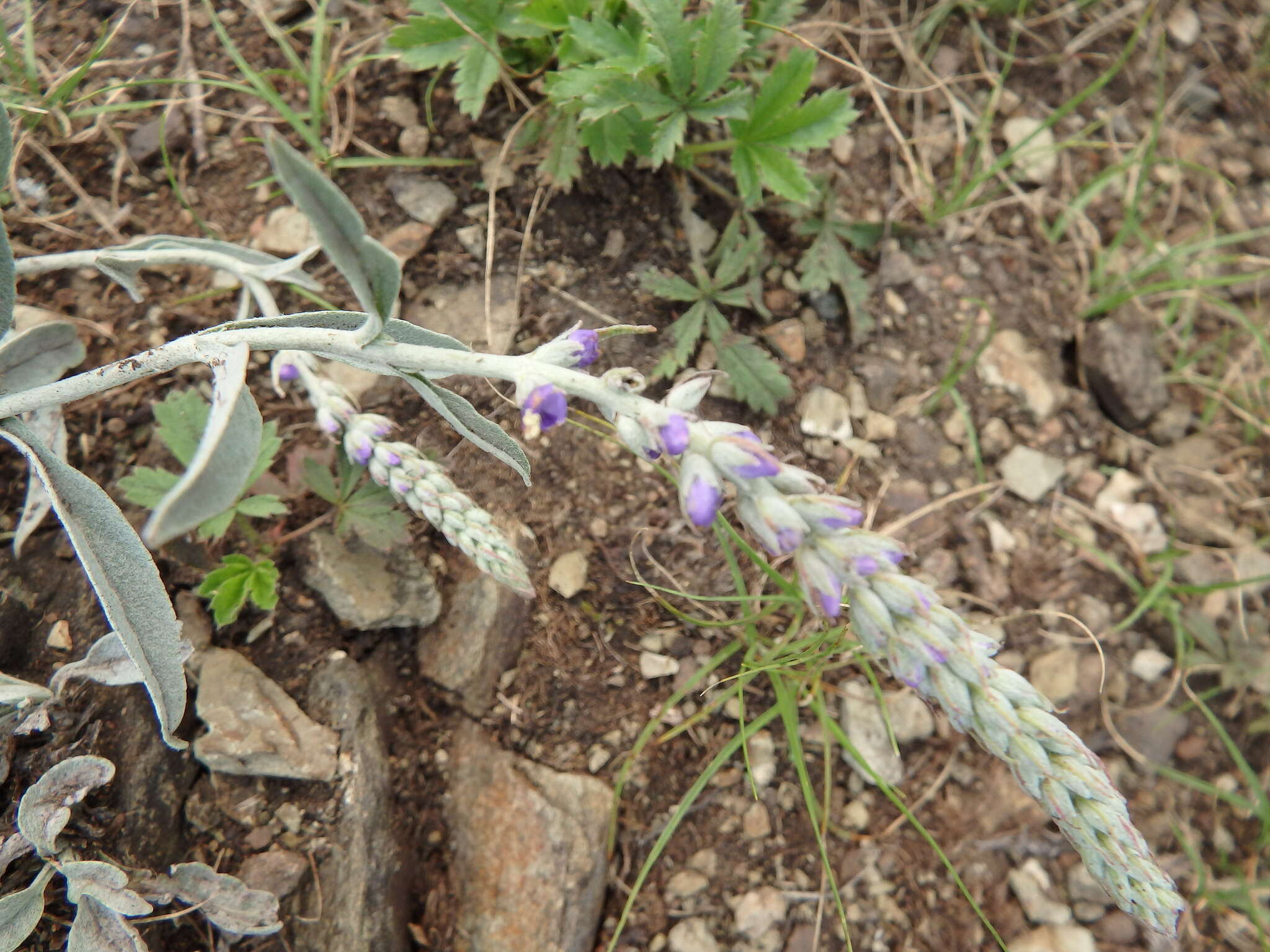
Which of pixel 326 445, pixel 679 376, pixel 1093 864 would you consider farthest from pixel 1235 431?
pixel 326 445

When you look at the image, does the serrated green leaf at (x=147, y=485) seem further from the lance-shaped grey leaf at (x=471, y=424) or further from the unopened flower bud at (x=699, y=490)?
the unopened flower bud at (x=699, y=490)

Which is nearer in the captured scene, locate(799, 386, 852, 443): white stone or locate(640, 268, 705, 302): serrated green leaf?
locate(640, 268, 705, 302): serrated green leaf

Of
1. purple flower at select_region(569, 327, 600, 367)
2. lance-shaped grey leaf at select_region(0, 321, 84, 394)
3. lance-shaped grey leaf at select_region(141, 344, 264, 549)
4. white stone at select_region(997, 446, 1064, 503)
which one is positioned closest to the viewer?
lance-shaped grey leaf at select_region(141, 344, 264, 549)

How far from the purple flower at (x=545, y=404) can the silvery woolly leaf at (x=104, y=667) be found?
1198mm

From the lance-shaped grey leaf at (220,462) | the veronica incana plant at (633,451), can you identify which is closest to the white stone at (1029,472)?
the veronica incana plant at (633,451)

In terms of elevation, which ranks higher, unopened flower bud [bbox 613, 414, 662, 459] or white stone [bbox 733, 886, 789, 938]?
unopened flower bud [bbox 613, 414, 662, 459]

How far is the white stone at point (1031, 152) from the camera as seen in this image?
3.44m

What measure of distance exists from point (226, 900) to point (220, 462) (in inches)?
52.9

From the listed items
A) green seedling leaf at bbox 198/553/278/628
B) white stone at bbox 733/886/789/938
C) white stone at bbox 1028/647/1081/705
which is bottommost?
white stone at bbox 733/886/789/938

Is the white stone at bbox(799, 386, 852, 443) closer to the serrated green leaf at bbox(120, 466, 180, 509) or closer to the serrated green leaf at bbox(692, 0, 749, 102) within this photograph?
the serrated green leaf at bbox(692, 0, 749, 102)

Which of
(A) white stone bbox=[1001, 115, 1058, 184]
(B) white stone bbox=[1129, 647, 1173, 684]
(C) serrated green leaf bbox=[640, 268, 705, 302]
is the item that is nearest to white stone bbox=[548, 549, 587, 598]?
(C) serrated green leaf bbox=[640, 268, 705, 302]

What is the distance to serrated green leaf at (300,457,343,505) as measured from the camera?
241 cm

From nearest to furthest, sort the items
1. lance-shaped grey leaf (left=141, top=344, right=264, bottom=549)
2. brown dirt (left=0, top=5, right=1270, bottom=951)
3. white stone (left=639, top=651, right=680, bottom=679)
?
lance-shaped grey leaf (left=141, top=344, right=264, bottom=549), brown dirt (left=0, top=5, right=1270, bottom=951), white stone (left=639, top=651, right=680, bottom=679)

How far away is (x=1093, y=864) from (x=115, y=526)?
1.99 m
